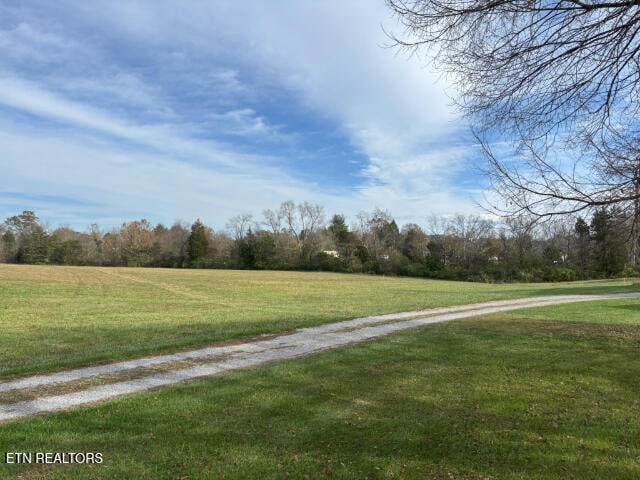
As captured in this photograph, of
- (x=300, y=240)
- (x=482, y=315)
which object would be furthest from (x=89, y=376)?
(x=300, y=240)

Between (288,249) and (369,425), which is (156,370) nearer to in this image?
(369,425)

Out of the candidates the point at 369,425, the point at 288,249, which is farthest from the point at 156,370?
Answer: the point at 288,249

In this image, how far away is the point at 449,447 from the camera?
384 centimetres

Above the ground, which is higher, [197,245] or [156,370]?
[197,245]

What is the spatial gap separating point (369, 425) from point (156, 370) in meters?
4.10

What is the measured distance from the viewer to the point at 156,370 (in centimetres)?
684

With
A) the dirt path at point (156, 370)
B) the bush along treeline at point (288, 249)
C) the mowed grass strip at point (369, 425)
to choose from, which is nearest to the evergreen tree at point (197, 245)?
the bush along treeline at point (288, 249)

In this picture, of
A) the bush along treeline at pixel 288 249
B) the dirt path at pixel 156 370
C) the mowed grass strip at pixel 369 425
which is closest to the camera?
the mowed grass strip at pixel 369 425

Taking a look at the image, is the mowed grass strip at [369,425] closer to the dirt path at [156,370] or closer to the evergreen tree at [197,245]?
the dirt path at [156,370]

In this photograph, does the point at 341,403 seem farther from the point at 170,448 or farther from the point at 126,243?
the point at 126,243

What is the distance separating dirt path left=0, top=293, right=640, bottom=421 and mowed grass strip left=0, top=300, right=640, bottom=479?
62 centimetres

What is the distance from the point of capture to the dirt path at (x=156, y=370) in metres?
5.30

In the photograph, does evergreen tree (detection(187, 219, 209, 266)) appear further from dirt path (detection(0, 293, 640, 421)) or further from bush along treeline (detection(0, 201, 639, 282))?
dirt path (detection(0, 293, 640, 421))

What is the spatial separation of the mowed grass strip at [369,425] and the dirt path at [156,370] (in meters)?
0.62
